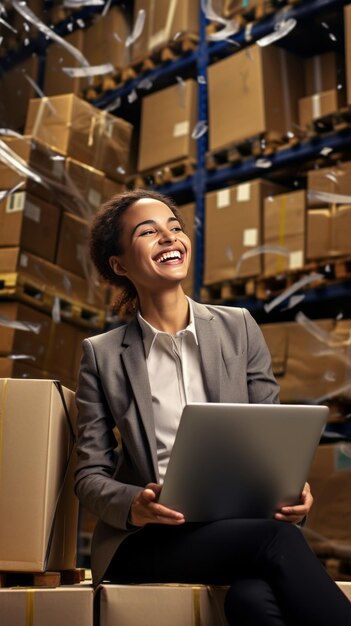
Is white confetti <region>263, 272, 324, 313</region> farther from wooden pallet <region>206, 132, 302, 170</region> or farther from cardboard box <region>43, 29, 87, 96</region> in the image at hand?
cardboard box <region>43, 29, 87, 96</region>

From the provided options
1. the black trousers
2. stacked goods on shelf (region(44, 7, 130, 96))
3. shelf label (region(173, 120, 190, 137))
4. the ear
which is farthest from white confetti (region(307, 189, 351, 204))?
the black trousers

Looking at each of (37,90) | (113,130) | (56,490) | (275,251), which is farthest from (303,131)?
(56,490)

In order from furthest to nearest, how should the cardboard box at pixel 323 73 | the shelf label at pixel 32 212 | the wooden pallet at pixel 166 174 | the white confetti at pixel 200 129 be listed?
1. the wooden pallet at pixel 166 174
2. the white confetti at pixel 200 129
3. the cardboard box at pixel 323 73
4. the shelf label at pixel 32 212

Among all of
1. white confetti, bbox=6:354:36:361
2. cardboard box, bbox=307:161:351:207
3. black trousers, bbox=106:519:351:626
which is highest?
cardboard box, bbox=307:161:351:207

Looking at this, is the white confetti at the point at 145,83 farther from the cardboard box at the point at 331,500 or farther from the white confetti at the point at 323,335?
the cardboard box at the point at 331,500

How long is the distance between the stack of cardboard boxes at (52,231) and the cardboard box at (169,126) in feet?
0.89

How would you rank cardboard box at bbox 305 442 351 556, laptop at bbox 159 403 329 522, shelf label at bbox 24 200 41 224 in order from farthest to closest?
shelf label at bbox 24 200 41 224 → cardboard box at bbox 305 442 351 556 → laptop at bbox 159 403 329 522

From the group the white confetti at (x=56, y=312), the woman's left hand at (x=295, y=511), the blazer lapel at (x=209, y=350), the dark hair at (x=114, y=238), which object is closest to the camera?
the woman's left hand at (x=295, y=511)

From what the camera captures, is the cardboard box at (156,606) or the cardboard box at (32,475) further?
the cardboard box at (32,475)

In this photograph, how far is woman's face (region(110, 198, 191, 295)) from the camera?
2248 millimetres

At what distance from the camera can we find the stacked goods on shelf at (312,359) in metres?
4.50

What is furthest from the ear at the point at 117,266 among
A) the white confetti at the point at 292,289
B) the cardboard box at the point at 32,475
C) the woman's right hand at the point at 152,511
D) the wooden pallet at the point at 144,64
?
the wooden pallet at the point at 144,64

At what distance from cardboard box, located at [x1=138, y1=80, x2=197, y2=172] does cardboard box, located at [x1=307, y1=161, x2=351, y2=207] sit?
1.10 m

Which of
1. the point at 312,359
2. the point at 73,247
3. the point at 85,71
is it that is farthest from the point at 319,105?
the point at 85,71
